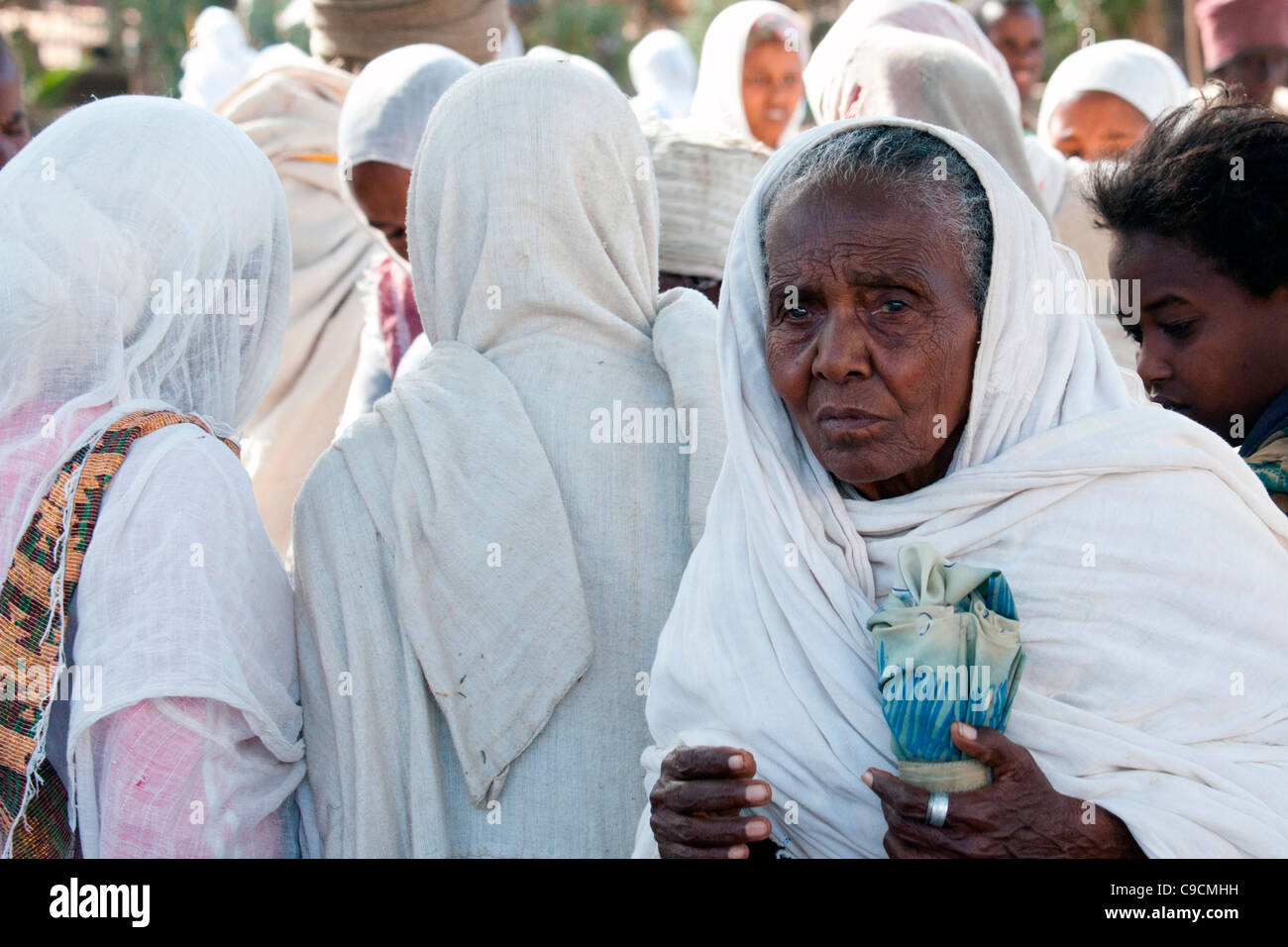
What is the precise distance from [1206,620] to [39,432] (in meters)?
1.79

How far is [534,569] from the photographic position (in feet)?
8.15

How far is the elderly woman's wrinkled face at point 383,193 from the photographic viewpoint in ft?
15.1

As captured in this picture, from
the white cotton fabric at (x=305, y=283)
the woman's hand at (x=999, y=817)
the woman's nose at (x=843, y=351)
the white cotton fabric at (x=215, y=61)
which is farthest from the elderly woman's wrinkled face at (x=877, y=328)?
the white cotton fabric at (x=215, y=61)

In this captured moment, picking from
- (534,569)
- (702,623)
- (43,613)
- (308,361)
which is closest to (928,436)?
(702,623)

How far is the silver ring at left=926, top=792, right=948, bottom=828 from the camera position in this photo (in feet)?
5.75

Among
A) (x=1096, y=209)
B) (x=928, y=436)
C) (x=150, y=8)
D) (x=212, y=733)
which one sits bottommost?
(x=212, y=733)

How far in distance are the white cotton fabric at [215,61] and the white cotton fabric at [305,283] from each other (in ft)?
11.5

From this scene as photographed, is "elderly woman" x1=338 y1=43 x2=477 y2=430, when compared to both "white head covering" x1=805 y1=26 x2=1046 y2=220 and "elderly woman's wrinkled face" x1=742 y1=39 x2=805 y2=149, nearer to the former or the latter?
"white head covering" x1=805 y1=26 x2=1046 y2=220

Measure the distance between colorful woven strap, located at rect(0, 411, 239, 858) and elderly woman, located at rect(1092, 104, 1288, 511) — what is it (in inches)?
73.2

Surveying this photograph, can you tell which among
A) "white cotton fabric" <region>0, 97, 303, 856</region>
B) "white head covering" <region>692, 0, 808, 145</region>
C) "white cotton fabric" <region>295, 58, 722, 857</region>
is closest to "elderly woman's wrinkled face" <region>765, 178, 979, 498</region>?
"white cotton fabric" <region>295, 58, 722, 857</region>

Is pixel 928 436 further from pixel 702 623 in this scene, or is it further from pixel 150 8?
pixel 150 8

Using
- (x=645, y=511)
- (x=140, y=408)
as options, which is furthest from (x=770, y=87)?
(x=140, y=408)

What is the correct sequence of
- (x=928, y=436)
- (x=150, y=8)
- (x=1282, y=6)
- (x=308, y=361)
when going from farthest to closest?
1. (x=150, y=8)
2. (x=1282, y=6)
3. (x=308, y=361)
4. (x=928, y=436)

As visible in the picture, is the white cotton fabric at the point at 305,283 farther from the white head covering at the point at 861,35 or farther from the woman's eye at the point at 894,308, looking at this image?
the woman's eye at the point at 894,308
